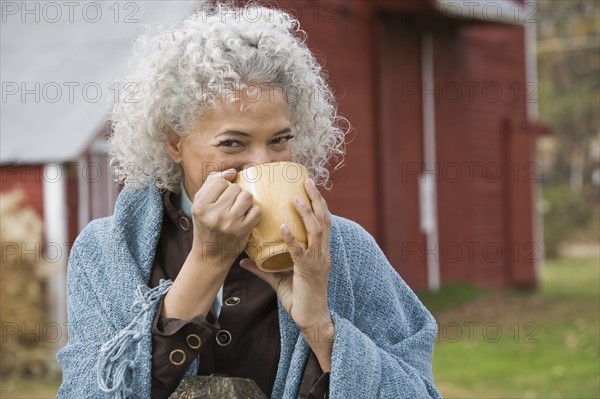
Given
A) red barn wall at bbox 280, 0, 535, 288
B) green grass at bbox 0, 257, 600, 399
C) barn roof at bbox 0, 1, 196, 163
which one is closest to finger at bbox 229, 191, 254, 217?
barn roof at bbox 0, 1, 196, 163

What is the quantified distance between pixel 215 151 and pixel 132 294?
16.4 inches

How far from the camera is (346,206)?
11.9 m

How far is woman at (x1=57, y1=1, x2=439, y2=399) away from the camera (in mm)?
2248

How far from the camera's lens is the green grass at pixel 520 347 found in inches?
299

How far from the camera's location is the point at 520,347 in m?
9.64

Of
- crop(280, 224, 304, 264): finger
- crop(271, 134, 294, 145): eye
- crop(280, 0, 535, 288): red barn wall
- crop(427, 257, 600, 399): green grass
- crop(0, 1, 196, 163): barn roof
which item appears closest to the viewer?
crop(280, 224, 304, 264): finger

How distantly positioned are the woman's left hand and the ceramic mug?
0.02 metres

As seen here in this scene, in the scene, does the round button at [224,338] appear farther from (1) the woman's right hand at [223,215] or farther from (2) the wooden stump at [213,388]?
(1) the woman's right hand at [223,215]

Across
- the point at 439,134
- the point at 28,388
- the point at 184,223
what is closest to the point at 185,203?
the point at 184,223

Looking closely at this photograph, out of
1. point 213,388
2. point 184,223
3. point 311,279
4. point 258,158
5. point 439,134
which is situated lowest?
point 213,388

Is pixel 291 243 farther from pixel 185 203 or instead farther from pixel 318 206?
pixel 185 203

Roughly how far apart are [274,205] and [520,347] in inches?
313

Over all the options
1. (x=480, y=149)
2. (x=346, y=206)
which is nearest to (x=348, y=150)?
(x=346, y=206)

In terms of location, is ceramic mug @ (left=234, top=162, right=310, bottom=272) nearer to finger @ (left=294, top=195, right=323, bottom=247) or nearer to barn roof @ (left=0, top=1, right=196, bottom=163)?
finger @ (left=294, top=195, right=323, bottom=247)
